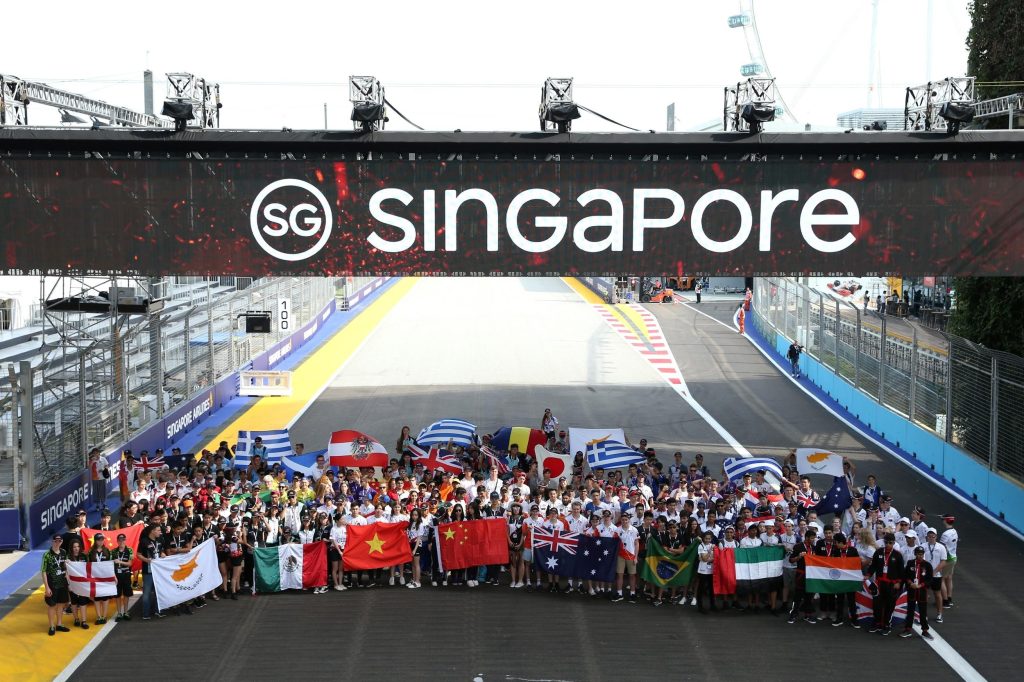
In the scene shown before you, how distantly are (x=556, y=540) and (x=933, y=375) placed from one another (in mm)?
14458

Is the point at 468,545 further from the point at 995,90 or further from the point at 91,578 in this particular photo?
the point at 995,90

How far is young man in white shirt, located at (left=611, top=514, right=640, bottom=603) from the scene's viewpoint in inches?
667

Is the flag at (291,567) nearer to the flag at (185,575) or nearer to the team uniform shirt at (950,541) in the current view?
the flag at (185,575)

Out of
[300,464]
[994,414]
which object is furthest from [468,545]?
[994,414]

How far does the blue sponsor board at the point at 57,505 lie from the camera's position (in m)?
20.0

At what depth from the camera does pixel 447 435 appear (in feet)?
80.8

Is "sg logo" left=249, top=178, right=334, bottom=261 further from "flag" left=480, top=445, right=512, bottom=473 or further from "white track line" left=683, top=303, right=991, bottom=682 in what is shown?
"white track line" left=683, top=303, right=991, bottom=682

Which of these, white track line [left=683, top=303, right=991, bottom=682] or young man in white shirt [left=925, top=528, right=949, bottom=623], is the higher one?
young man in white shirt [left=925, top=528, right=949, bottom=623]

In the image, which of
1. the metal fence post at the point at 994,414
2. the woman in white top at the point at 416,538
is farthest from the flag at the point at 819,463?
the woman in white top at the point at 416,538

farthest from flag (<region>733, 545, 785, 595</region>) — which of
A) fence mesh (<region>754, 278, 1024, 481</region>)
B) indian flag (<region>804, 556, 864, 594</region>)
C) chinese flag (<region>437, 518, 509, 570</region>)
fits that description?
fence mesh (<region>754, 278, 1024, 481</region>)

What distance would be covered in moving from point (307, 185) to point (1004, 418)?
1549cm

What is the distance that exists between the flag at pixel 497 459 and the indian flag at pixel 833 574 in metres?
8.37

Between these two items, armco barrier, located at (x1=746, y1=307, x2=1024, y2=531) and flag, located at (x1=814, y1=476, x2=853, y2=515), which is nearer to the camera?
flag, located at (x1=814, y1=476, x2=853, y2=515)

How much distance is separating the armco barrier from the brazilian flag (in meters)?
8.69
